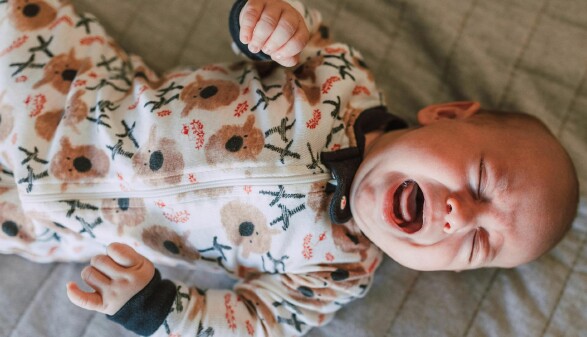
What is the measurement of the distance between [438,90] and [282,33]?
58 centimetres

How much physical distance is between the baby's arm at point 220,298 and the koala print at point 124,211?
4.8 inches

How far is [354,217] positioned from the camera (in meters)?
1.18

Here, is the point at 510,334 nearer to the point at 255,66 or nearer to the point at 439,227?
the point at 439,227

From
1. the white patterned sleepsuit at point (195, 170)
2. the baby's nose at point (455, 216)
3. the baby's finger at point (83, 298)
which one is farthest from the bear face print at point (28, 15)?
the baby's nose at point (455, 216)

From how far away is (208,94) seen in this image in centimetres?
118

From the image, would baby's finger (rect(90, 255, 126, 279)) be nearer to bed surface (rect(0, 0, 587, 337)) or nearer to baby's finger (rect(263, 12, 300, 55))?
bed surface (rect(0, 0, 587, 337))

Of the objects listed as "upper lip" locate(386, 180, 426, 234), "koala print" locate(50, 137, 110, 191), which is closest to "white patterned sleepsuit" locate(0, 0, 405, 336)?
"koala print" locate(50, 137, 110, 191)

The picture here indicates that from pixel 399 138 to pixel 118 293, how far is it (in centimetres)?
62

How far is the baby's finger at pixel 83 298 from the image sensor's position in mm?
999

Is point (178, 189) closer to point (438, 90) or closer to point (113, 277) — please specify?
point (113, 277)

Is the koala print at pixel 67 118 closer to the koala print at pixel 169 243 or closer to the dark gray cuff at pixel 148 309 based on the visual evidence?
the koala print at pixel 169 243

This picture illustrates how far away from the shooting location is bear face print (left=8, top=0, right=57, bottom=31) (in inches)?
→ 49.7

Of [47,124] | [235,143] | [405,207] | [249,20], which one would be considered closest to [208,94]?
[235,143]

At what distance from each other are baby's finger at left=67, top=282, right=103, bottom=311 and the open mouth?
1.91 ft
